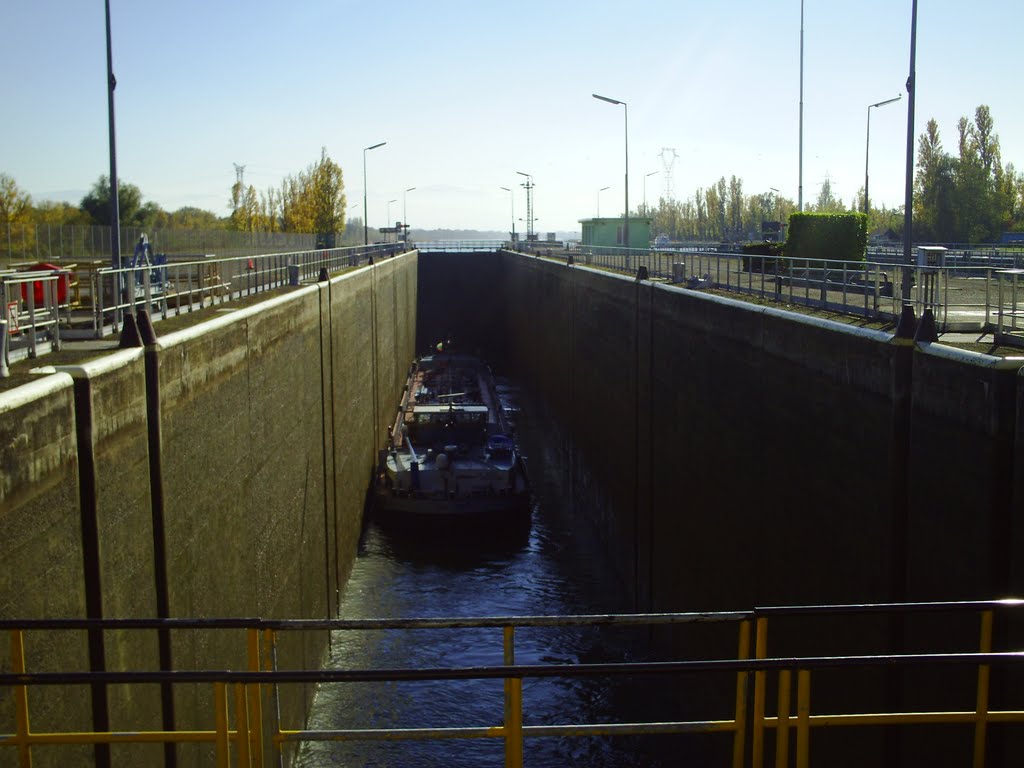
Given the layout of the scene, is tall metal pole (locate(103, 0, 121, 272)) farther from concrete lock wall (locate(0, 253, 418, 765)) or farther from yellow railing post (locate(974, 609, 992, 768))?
yellow railing post (locate(974, 609, 992, 768))

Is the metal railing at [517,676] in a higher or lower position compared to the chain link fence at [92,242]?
lower

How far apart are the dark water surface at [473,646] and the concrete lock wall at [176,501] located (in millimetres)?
987

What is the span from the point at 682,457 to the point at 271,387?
564 centimetres

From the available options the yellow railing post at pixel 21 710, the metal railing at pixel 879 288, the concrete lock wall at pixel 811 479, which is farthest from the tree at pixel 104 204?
the yellow railing post at pixel 21 710

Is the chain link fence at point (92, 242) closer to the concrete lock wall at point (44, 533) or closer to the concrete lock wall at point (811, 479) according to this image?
the concrete lock wall at point (811, 479)

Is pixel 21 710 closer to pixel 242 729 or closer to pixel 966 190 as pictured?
pixel 242 729

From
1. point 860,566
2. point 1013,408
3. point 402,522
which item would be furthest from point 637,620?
point 402,522

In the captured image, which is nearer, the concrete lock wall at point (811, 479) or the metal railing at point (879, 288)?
the concrete lock wall at point (811, 479)

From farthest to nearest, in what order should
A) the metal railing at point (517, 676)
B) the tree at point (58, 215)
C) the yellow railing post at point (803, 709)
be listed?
1. the tree at point (58, 215)
2. the yellow railing post at point (803, 709)
3. the metal railing at point (517, 676)

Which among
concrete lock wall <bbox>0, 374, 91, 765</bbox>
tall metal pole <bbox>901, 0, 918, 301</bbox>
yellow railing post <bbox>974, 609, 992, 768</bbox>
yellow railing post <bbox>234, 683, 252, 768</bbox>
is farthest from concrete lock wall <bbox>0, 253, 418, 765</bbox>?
tall metal pole <bbox>901, 0, 918, 301</bbox>

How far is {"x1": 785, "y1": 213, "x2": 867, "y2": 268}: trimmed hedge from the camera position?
1035 inches

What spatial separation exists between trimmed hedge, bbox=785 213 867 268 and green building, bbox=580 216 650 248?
26581mm

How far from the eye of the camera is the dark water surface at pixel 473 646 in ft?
47.7

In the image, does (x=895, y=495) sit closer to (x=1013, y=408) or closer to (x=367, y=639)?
(x=1013, y=408)
